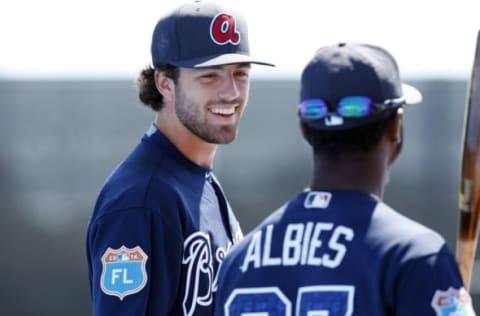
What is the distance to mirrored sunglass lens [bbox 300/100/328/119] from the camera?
3129 mm

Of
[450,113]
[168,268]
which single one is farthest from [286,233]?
[450,113]

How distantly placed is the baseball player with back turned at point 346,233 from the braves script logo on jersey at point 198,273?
0.74 metres

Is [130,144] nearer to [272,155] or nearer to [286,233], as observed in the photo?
[272,155]

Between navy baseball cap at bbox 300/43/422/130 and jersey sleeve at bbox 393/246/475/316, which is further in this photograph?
navy baseball cap at bbox 300/43/422/130

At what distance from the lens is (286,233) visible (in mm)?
3162

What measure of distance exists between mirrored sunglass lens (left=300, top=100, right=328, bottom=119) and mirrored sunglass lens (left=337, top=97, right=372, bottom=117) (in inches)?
1.9

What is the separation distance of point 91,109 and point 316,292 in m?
11.8

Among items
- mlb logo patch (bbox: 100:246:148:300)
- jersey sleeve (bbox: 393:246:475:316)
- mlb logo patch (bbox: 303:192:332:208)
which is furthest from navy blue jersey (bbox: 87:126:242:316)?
jersey sleeve (bbox: 393:246:475:316)

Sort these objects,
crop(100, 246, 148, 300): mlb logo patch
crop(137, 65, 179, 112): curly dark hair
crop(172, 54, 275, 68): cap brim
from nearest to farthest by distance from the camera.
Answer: crop(100, 246, 148, 300): mlb logo patch
crop(172, 54, 275, 68): cap brim
crop(137, 65, 179, 112): curly dark hair

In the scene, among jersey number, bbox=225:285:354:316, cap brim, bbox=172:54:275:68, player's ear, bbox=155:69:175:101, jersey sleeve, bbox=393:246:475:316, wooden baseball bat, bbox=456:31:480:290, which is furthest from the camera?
player's ear, bbox=155:69:175:101

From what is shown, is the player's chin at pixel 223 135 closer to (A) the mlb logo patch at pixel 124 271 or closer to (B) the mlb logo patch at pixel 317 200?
(A) the mlb logo patch at pixel 124 271

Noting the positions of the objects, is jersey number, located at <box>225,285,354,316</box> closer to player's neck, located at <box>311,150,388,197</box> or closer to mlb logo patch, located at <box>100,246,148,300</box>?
player's neck, located at <box>311,150,388,197</box>

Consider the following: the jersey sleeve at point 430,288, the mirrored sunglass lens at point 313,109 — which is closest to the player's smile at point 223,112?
the mirrored sunglass lens at point 313,109

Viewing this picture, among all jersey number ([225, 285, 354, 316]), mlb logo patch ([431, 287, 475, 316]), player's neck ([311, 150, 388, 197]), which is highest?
player's neck ([311, 150, 388, 197])
